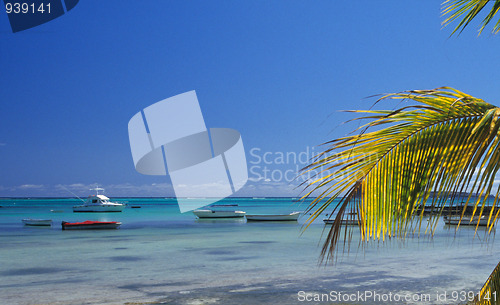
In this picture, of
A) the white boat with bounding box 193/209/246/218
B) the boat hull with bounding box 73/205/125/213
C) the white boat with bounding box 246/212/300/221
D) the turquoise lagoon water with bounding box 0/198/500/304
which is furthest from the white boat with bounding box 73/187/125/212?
the turquoise lagoon water with bounding box 0/198/500/304

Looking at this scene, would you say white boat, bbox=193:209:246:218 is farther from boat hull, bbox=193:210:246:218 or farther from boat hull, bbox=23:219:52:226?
boat hull, bbox=23:219:52:226

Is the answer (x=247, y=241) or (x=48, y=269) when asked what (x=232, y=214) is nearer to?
(x=247, y=241)

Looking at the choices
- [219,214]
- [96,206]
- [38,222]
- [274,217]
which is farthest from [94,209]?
[274,217]

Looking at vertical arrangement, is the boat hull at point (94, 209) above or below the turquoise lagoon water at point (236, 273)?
above

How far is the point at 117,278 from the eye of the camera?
17.2 metres

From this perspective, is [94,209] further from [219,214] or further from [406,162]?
[406,162]

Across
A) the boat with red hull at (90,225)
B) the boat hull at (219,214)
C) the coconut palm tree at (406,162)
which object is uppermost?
the coconut palm tree at (406,162)

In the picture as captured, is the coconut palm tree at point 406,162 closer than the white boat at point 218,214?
Yes

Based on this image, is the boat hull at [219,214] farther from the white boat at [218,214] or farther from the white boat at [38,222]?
the white boat at [38,222]

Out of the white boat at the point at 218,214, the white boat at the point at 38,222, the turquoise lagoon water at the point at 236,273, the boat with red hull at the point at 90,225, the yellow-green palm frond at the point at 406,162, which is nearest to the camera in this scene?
the yellow-green palm frond at the point at 406,162

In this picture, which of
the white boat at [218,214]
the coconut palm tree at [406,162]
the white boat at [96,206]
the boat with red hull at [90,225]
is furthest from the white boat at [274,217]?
the coconut palm tree at [406,162]

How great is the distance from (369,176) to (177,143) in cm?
2347

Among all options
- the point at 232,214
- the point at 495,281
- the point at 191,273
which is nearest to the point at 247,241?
the point at 191,273

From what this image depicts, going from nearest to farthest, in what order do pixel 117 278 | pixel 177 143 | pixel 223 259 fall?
pixel 117 278 → pixel 223 259 → pixel 177 143
